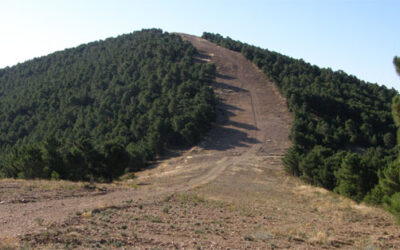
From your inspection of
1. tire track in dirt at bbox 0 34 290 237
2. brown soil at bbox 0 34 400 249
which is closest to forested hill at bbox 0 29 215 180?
tire track in dirt at bbox 0 34 290 237

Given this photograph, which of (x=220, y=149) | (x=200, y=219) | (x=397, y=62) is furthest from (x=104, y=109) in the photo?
(x=397, y=62)

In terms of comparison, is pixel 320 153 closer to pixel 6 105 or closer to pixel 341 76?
pixel 341 76

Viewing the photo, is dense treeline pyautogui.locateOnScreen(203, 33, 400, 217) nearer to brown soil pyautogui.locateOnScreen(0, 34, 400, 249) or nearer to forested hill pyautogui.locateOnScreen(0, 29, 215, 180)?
brown soil pyautogui.locateOnScreen(0, 34, 400, 249)

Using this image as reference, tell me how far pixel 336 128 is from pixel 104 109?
4470 centimetres

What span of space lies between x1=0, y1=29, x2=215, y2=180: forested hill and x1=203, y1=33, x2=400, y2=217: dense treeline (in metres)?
17.1

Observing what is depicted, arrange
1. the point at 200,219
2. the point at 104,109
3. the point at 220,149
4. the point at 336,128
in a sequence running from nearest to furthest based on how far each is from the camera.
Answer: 1. the point at 200,219
2. the point at 220,149
3. the point at 336,128
4. the point at 104,109

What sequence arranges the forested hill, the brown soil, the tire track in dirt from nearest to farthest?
the brown soil → the tire track in dirt → the forested hill

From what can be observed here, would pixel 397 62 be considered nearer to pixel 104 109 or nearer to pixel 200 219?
pixel 200 219

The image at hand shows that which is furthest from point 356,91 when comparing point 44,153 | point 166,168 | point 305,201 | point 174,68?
point 44,153

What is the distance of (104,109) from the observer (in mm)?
64375

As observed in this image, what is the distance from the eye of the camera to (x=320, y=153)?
35750 mm

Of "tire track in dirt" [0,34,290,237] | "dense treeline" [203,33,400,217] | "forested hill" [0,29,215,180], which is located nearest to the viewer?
"tire track in dirt" [0,34,290,237]

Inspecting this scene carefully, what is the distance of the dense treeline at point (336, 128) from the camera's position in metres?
24.2

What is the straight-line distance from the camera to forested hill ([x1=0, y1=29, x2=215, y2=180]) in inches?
1284
